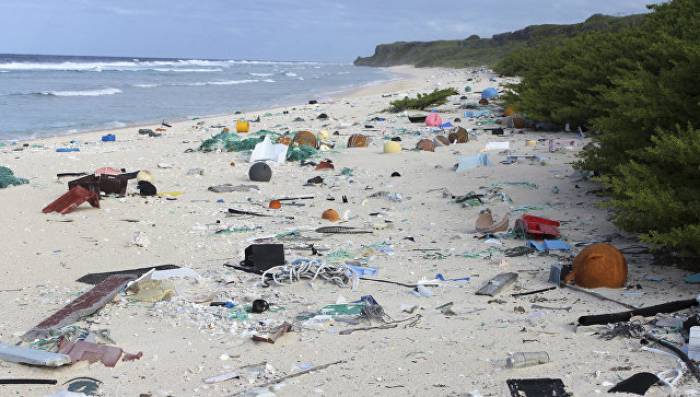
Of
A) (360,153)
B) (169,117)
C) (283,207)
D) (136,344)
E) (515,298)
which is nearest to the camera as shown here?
(136,344)

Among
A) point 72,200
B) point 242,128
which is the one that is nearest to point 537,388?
point 72,200

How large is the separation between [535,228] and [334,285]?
180 centimetres

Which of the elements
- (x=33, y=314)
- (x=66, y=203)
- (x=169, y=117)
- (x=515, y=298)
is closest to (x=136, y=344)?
(x=33, y=314)

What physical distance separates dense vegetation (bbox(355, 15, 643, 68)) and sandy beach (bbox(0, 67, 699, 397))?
1284 inches

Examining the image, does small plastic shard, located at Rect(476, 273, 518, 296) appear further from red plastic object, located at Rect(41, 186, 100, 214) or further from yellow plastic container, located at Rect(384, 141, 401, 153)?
yellow plastic container, located at Rect(384, 141, 401, 153)

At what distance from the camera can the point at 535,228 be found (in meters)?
5.43

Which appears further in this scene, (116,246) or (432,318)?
(116,246)

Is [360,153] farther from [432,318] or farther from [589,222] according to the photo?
[432,318]

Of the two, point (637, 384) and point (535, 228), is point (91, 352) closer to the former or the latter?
point (637, 384)

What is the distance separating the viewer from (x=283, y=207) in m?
7.18

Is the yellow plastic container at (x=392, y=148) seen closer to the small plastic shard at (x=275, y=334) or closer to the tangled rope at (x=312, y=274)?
the tangled rope at (x=312, y=274)

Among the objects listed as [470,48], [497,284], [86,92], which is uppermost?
[470,48]

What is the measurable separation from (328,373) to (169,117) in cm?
1594

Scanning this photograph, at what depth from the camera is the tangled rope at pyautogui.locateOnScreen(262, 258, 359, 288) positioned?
14.9ft
